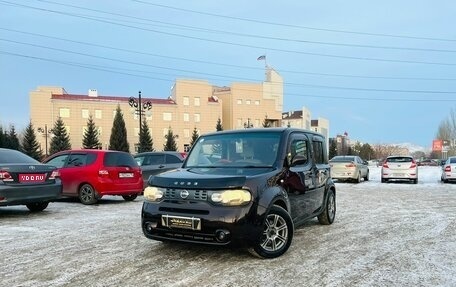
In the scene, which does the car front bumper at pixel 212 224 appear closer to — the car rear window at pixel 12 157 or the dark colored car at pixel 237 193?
the dark colored car at pixel 237 193

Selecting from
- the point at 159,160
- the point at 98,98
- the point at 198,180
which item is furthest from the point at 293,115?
the point at 198,180

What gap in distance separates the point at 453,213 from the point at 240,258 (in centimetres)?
677

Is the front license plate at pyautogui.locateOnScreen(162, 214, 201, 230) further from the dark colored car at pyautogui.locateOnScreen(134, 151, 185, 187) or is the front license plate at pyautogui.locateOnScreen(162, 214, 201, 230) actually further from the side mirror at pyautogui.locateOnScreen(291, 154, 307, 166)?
the dark colored car at pyautogui.locateOnScreen(134, 151, 185, 187)

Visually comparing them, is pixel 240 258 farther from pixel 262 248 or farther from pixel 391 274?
pixel 391 274

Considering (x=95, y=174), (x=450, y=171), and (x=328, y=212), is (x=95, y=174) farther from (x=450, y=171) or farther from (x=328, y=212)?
(x=450, y=171)

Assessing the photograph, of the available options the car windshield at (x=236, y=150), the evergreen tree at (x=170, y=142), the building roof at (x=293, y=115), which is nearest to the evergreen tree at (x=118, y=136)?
the evergreen tree at (x=170, y=142)

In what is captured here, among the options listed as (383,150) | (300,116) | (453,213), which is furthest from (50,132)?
(383,150)

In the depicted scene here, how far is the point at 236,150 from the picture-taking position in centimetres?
681

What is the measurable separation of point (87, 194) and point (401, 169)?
1638cm

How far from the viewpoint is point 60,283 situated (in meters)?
4.78

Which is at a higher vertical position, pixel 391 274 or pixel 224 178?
pixel 224 178

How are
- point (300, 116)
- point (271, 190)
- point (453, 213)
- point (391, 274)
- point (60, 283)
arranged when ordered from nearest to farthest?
point (60, 283)
point (391, 274)
point (271, 190)
point (453, 213)
point (300, 116)

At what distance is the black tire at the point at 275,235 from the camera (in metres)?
5.75

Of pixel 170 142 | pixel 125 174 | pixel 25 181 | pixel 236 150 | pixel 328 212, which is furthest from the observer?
pixel 170 142
